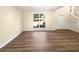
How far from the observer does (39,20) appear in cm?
1144

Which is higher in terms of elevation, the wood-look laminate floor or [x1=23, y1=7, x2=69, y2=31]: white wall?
[x1=23, y1=7, x2=69, y2=31]: white wall

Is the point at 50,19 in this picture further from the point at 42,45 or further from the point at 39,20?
the point at 42,45

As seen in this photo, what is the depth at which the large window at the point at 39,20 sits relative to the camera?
11297 millimetres

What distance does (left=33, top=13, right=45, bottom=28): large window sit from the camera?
37.1 ft

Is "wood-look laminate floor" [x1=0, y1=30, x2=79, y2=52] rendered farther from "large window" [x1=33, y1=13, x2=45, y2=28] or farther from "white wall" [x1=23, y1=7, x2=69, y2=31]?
"large window" [x1=33, y1=13, x2=45, y2=28]

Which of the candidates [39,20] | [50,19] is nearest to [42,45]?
[50,19]

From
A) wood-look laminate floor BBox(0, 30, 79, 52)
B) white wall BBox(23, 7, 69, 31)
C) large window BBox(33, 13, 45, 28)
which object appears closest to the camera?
wood-look laminate floor BBox(0, 30, 79, 52)

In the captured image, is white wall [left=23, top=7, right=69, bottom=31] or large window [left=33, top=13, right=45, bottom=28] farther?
large window [left=33, top=13, right=45, bottom=28]

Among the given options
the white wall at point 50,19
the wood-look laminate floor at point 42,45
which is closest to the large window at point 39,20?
the white wall at point 50,19

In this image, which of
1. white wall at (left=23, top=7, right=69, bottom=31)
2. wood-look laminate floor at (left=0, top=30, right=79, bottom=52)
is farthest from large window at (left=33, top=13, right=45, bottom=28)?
wood-look laminate floor at (left=0, top=30, right=79, bottom=52)

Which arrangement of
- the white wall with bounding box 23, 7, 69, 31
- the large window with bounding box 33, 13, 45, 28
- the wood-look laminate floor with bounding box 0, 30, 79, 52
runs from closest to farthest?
the wood-look laminate floor with bounding box 0, 30, 79, 52 < the white wall with bounding box 23, 7, 69, 31 < the large window with bounding box 33, 13, 45, 28

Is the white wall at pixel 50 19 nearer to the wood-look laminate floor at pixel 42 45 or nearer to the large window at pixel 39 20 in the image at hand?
the large window at pixel 39 20
